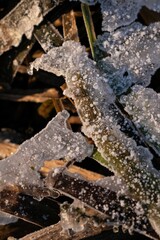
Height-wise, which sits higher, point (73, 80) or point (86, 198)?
point (73, 80)

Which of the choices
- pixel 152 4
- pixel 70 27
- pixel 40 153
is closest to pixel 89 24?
pixel 70 27

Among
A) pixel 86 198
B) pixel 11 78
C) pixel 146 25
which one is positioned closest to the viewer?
pixel 86 198

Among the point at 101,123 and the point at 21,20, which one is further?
the point at 21,20

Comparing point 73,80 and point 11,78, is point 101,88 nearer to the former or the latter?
point 73,80

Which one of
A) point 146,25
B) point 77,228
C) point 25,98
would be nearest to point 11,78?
point 25,98

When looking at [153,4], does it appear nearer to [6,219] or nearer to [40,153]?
[40,153]

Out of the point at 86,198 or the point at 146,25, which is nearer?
the point at 86,198

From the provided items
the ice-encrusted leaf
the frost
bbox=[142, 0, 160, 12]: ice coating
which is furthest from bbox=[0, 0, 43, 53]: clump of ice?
the frost
